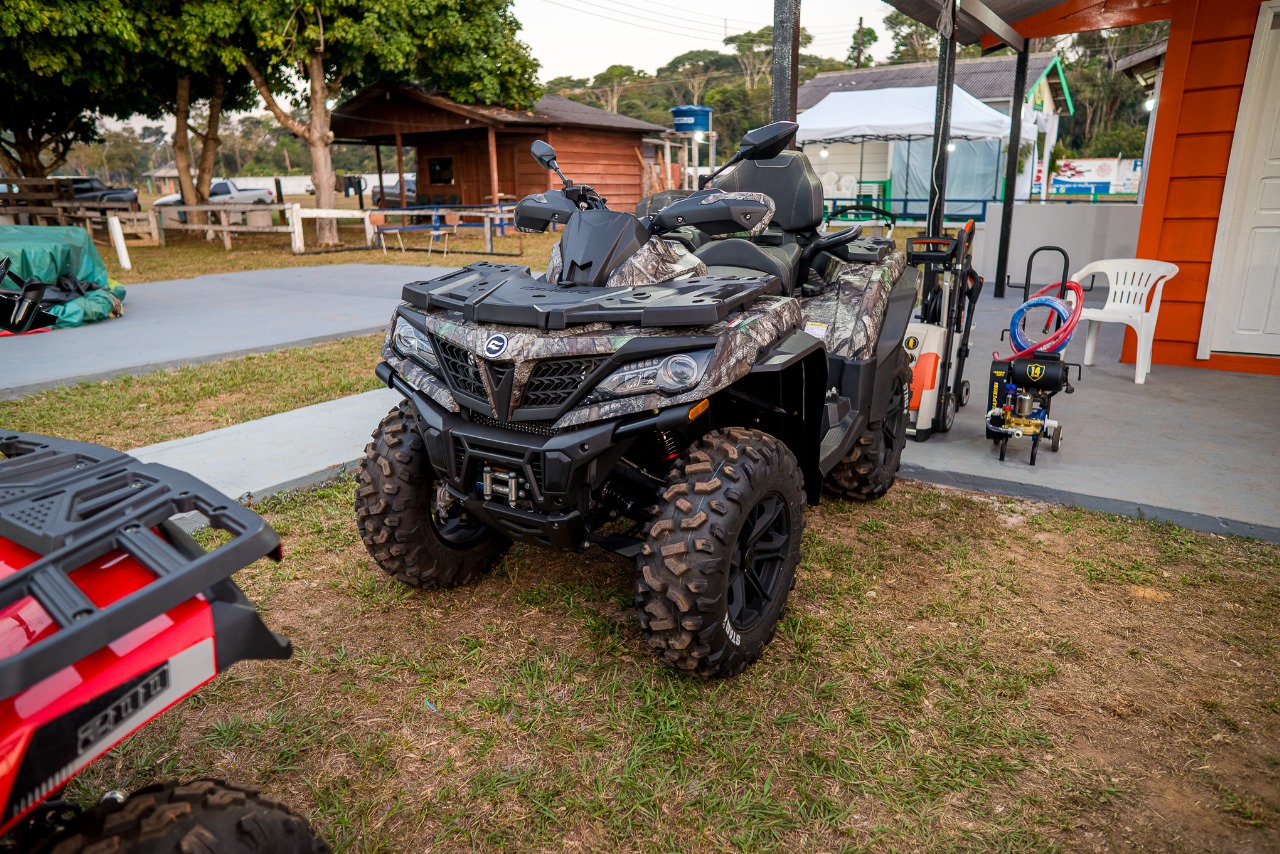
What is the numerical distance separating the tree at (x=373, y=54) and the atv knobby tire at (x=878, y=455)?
17513 mm

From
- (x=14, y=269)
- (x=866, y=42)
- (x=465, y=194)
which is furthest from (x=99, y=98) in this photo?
(x=866, y=42)

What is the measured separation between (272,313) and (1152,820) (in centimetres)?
967

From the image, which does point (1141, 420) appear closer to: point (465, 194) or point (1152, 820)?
point (1152, 820)

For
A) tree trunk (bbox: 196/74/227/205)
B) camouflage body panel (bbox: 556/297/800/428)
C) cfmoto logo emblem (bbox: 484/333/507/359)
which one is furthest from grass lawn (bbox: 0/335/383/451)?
tree trunk (bbox: 196/74/227/205)

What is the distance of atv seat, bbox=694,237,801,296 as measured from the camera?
11.6 feet

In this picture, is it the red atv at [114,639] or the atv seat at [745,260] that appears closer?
the red atv at [114,639]

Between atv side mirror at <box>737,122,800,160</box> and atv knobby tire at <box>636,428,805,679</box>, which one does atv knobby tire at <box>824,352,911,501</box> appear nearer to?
atv knobby tire at <box>636,428,805,679</box>

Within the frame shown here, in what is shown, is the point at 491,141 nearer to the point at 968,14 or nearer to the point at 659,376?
the point at 968,14

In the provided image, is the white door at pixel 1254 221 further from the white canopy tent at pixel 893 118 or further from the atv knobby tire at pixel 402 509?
the white canopy tent at pixel 893 118

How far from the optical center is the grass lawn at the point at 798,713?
7.18 feet

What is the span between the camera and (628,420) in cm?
248

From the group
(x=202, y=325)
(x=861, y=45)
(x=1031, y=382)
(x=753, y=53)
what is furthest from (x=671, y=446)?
(x=753, y=53)

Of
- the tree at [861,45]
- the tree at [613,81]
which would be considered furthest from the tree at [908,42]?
the tree at [613,81]

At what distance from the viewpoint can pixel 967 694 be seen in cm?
269
